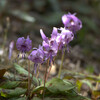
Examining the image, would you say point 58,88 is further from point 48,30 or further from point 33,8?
point 33,8

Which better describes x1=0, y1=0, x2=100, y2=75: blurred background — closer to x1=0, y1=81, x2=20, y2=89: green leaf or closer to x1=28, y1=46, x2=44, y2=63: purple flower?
x1=0, y1=81, x2=20, y2=89: green leaf

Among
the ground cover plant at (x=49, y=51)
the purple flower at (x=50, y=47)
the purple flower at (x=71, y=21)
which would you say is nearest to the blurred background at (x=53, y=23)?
the ground cover plant at (x=49, y=51)

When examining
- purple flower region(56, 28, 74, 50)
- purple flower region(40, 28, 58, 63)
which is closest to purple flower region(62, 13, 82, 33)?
purple flower region(56, 28, 74, 50)

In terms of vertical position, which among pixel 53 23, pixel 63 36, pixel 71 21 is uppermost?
pixel 53 23

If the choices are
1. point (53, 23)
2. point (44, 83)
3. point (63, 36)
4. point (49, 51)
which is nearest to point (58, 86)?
point (44, 83)

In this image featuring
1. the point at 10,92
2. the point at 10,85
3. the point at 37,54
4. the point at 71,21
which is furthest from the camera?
the point at 71,21

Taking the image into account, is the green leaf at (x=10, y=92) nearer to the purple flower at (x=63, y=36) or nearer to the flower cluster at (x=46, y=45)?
the flower cluster at (x=46, y=45)

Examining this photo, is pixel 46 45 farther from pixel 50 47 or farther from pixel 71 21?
pixel 71 21

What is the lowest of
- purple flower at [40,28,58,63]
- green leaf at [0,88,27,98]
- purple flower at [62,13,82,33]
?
green leaf at [0,88,27,98]

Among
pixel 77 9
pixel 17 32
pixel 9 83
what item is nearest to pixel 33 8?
pixel 77 9
